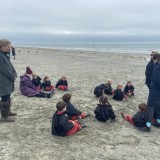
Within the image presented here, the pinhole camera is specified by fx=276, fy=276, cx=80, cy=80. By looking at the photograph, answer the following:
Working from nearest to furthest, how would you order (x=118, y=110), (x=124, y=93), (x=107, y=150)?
(x=107, y=150), (x=118, y=110), (x=124, y=93)

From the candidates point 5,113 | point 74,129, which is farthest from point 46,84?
point 74,129

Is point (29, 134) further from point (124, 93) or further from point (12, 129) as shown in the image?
point (124, 93)

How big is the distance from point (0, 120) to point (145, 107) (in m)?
4.39

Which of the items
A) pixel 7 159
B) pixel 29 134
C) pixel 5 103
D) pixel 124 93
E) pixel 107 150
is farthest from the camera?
pixel 124 93

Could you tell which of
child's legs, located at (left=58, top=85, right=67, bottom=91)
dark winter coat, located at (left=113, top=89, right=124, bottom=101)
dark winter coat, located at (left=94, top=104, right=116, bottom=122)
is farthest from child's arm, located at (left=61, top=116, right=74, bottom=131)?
child's legs, located at (left=58, top=85, right=67, bottom=91)

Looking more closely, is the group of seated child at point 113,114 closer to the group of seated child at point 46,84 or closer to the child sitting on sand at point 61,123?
the child sitting on sand at point 61,123

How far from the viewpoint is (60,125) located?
7.23 m

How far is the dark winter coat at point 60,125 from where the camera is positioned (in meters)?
7.21

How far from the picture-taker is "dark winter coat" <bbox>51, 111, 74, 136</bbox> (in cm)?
721

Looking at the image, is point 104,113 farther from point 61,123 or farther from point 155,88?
point 61,123

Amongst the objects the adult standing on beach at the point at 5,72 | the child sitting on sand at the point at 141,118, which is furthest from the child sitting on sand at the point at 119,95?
the adult standing on beach at the point at 5,72

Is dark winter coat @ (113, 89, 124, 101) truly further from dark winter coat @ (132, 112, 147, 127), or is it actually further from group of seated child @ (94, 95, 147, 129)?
dark winter coat @ (132, 112, 147, 127)

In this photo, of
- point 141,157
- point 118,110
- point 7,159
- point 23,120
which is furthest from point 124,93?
point 7,159

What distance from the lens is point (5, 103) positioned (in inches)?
321
